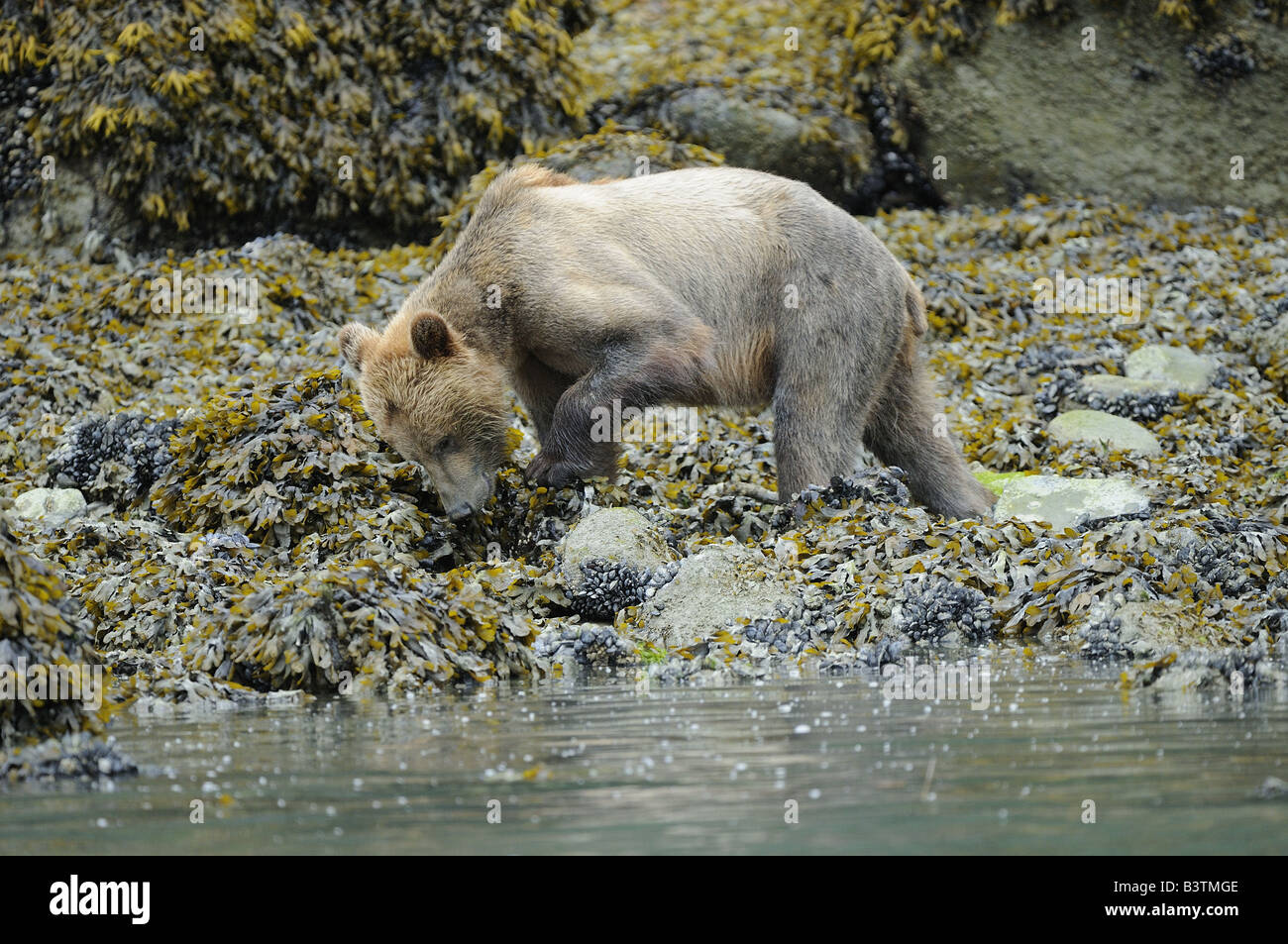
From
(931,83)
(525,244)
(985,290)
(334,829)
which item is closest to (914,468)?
(525,244)

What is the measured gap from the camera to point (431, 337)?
7.30m

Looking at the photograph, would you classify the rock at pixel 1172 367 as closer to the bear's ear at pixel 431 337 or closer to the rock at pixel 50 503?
the bear's ear at pixel 431 337

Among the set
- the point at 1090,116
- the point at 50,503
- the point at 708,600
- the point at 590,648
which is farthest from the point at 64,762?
the point at 1090,116

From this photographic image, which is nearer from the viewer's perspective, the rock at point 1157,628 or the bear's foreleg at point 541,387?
the rock at point 1157,628

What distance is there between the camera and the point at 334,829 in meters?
3.22

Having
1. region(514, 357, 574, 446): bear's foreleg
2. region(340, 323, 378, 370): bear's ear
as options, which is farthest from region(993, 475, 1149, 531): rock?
region(340, 323, 378, 370): bear's ear

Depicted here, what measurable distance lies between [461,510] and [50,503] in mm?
2630

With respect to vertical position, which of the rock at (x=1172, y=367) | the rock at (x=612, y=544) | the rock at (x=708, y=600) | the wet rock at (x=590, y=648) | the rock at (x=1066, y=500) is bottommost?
the wet rock at (x=590, y=648)

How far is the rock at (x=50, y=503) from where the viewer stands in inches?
332

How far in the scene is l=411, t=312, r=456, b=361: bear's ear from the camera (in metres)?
7.26

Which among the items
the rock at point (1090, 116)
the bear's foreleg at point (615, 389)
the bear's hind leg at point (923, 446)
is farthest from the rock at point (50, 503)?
the rock at point (1090, 116)

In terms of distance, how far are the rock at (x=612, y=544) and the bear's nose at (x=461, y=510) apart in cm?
51
